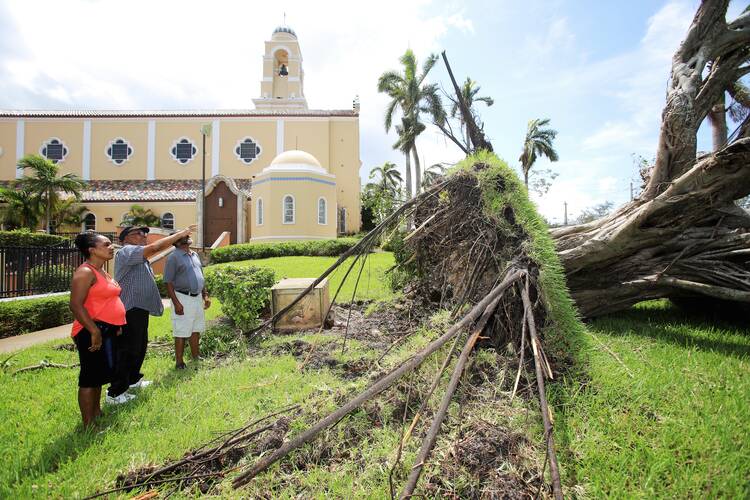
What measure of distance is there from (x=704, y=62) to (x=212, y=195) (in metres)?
25.9

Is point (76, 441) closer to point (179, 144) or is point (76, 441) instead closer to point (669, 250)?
point (669, 250)

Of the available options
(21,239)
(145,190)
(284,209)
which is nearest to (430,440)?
(21,239)

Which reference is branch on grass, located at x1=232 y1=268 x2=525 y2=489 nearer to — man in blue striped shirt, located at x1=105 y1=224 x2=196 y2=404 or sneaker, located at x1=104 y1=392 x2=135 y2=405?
sneaker, located at x1=104 y1=392 x2=135 y2=405

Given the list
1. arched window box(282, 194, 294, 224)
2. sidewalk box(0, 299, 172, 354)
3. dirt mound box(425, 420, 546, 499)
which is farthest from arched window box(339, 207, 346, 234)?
dirt mound box(425, 420, 546, 499)

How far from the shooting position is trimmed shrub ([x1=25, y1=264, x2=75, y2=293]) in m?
9.46

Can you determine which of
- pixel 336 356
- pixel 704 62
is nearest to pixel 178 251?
pixel 336 356

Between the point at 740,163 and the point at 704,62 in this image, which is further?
the point at 704,62

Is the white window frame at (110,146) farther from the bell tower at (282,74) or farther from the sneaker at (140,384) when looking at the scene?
the sneaker at (140,384)

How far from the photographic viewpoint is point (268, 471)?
2.23m

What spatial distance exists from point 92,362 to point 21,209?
→ 26010mm

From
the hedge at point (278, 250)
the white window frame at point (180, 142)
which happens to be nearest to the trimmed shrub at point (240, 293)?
the hedge at point (278, 250)

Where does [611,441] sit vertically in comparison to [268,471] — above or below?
above

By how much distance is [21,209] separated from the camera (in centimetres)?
2189

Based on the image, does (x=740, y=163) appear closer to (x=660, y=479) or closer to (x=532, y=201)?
(x=532, y=201)
